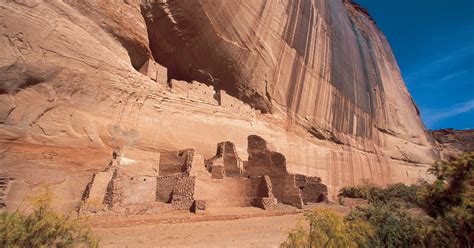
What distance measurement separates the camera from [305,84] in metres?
24.5

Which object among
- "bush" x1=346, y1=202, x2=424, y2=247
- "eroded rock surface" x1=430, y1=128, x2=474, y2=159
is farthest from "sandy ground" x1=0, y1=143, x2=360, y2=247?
"eroded rock surface" x1=430, y1=128, x2=474, y2=159

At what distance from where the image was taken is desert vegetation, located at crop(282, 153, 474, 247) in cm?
592

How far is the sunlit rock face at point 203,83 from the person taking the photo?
11938 millimetres

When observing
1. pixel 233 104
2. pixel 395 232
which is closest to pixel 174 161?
pixel 233 104

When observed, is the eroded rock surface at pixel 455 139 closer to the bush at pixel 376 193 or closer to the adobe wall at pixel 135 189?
the bush at pixel 376 193

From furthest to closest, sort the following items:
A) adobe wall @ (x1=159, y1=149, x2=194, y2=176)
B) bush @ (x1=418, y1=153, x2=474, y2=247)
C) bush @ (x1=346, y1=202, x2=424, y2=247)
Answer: adobe wall @ (x1=159, y1=149, x2=194, y2=176)
bush @ (x1=346, y1=202, x2=424, y2=247)
bush @ (x1=418, y1=153, x2=474, y2=247)

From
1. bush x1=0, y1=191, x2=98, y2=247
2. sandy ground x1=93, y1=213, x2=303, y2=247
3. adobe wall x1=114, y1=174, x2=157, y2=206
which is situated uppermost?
adobe wall x1=114, y1=174, x2=157, y2=206

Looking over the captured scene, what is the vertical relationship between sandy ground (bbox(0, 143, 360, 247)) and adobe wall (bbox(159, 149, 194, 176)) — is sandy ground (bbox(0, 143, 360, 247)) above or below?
below

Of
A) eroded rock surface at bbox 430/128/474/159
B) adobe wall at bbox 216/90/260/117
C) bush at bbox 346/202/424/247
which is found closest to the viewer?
bush at bbox 346/202/424/247

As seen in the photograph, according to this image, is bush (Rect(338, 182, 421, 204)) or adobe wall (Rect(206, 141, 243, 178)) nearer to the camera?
adobe wall (Rect(206, 141, 243, 178))

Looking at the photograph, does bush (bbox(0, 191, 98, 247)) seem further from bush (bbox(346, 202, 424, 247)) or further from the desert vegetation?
bush (bbox(346, 202, 424, 247))

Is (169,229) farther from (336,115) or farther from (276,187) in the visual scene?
(336,115)

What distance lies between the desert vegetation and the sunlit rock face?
878 cm

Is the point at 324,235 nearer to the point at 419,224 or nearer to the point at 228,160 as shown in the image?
the point at 419,224
